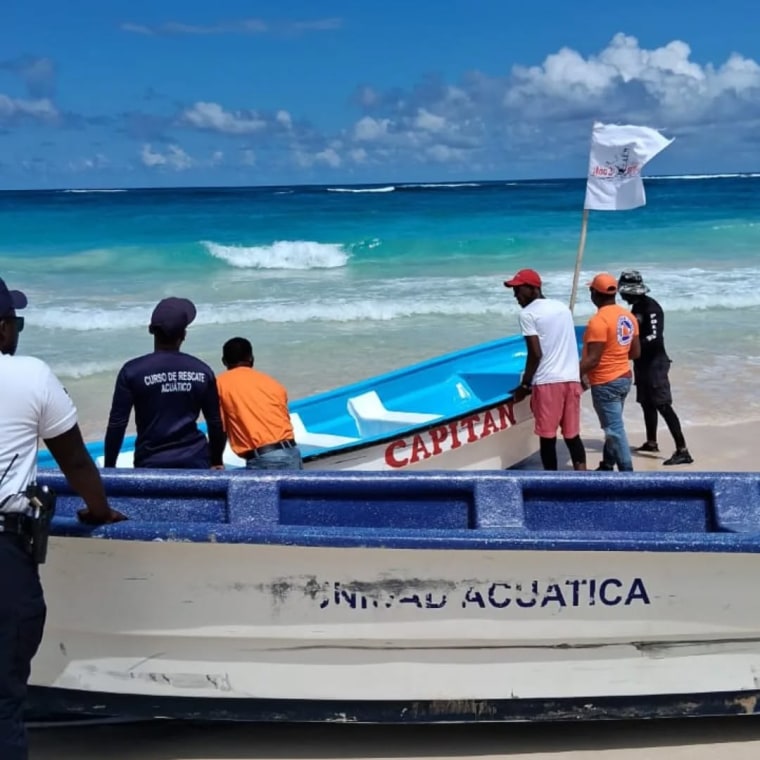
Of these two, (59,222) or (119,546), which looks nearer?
(119,546)

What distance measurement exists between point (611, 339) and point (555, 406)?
61 cm

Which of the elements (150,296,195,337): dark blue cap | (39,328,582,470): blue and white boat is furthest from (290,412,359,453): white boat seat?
(150,296,195,337): dark blue cap

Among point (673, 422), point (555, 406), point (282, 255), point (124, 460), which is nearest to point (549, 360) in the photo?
point (555, 406)

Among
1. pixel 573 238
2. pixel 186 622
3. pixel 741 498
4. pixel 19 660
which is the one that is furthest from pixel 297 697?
pixel 573 238

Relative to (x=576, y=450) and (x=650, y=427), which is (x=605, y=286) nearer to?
(x=576, y=450)

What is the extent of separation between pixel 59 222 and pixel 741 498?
39.7 m

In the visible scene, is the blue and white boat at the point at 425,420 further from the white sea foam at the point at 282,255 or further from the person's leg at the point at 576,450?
the white sea foam at the point at 282,255

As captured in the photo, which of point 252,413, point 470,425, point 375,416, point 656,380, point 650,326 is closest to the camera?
point 252,413

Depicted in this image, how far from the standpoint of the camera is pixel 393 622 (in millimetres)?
3729

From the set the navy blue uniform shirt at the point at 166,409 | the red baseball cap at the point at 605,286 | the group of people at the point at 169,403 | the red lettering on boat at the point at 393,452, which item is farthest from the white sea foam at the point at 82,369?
the navy blue uniform shirt at the point at 166,409

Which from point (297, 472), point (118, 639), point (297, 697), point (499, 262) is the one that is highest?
point (499, 262)

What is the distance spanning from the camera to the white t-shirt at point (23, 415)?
9.52ft

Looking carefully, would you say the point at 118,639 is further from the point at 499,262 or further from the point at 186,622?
the point at 499,262

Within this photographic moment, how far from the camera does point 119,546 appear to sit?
362 centimetres
